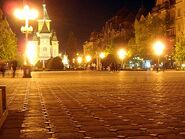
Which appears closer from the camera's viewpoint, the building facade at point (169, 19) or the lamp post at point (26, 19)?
the lamp post at point (26, 19)

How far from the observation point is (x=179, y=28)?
88.2 m

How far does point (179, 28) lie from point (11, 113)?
257 ft

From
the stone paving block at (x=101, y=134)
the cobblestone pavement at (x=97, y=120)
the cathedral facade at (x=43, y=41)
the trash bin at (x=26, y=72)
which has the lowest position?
the stone paving block at (x=101, y=134)

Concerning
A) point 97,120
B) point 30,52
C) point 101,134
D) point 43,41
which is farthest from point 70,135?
point 43,41

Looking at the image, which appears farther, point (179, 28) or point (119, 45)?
point (119, 45)

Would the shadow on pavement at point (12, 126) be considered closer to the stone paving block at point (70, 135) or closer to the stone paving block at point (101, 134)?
the stone paving block at point (70, 135)

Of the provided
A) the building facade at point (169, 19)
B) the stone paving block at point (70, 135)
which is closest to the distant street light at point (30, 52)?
the building facade at point (169, 19)

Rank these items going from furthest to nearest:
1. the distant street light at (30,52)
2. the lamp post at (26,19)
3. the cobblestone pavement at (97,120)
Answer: the distant street light at (30,52)
the lamp post at (26,19)
the cobblestone pavement at (97,120)

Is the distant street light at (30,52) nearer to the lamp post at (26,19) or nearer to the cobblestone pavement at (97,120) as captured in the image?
the lamp post at (26,19)

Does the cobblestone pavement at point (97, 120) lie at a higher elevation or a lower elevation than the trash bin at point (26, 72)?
lower

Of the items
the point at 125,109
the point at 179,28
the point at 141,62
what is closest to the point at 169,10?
the point at 179,28

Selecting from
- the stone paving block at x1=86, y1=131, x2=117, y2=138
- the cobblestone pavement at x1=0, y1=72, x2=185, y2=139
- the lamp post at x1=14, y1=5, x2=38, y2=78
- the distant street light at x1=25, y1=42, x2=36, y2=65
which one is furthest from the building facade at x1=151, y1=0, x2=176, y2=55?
the stone paving block at x1=86, y1=131, x2=117, y2=138

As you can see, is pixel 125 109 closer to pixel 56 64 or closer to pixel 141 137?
pixel 141 137

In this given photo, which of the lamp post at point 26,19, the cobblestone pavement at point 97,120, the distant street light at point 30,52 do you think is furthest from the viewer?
the distant street light at point 30,52
